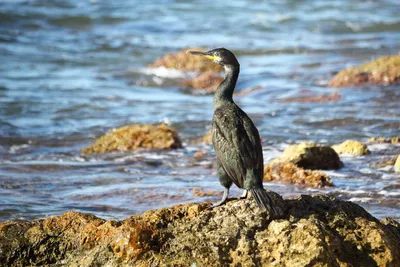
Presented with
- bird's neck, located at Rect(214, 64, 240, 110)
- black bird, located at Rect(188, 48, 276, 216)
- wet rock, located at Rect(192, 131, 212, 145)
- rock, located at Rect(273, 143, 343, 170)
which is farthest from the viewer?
wet rock, located at Rect(192, 131, 212, 145)

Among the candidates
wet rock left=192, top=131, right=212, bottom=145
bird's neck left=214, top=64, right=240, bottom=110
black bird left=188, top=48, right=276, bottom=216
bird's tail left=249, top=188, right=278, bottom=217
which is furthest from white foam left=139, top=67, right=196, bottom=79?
bird's tail left=249, top=188, right=278, bottom=217

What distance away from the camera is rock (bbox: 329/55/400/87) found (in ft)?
57.0

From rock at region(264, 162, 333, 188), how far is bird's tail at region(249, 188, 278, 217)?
4397mm

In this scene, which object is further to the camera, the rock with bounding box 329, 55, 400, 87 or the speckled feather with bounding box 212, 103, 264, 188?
the rock with bounding box 329, 55, 400, 87

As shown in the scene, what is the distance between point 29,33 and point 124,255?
859 inches

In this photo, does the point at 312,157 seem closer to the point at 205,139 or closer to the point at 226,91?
the point at 205,139

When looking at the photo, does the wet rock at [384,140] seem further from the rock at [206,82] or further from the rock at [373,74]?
the rock at [206,82]

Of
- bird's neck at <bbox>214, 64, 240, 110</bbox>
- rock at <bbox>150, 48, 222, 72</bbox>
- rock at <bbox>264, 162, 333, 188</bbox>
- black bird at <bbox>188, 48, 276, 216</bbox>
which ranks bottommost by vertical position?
rock at <bbox>150, 48, 222, 72</bbox>

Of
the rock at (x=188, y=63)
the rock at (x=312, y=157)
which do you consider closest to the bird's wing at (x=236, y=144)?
the rock at (x=312, y=157)

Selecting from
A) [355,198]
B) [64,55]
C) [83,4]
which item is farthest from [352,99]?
[83,4]

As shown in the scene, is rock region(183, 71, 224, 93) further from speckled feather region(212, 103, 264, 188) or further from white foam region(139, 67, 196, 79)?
speckled feather region(212, 103, 264, 188)

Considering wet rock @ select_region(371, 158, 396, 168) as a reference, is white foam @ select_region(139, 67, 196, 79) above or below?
below

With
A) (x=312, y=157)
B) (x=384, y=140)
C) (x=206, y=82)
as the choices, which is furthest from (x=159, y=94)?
(x=312, y=157)

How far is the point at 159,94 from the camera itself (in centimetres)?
1838
